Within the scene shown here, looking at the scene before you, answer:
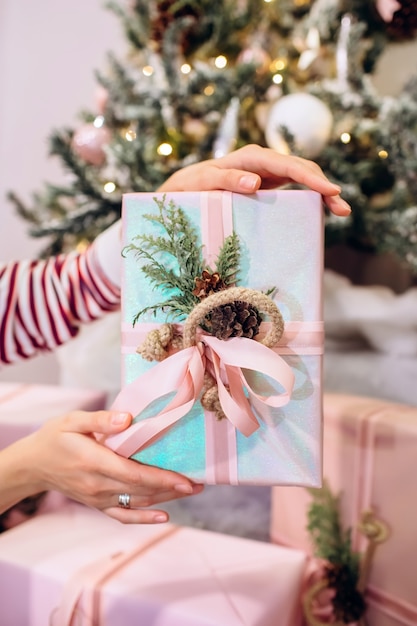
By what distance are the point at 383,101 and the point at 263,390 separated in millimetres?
706

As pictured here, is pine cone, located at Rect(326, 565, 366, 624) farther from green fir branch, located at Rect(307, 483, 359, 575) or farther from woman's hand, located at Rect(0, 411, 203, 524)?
woman's hand, located at Rect(0, 411, 203, 524)

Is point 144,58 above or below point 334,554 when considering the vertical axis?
above

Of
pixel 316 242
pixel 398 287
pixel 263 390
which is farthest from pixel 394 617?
pixel 398 287

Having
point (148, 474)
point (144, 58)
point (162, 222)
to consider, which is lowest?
point (148, 474)

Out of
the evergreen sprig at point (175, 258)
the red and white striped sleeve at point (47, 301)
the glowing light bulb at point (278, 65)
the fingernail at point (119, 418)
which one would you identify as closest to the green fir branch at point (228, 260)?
the evergreen sprig at point (175, 258)

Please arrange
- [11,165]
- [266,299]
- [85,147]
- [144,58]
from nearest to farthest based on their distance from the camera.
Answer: [266,299] → [85,147] → [144,58] → [11,165]

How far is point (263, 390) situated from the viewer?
23.0 inches

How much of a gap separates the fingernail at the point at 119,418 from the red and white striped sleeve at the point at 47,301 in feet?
1.06

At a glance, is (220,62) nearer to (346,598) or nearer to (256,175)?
(256,175)

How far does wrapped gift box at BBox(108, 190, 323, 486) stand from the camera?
1.89 feet

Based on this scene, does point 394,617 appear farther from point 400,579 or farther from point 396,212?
point 396,212

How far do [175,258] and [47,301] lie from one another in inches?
15.8

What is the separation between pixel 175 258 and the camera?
0.58 metres

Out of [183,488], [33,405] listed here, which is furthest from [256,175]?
[33,405]
